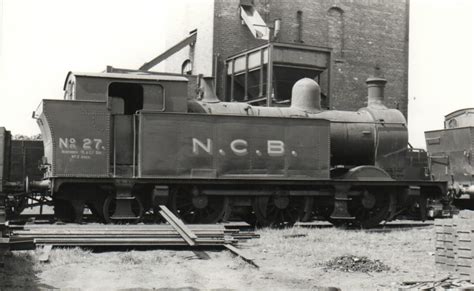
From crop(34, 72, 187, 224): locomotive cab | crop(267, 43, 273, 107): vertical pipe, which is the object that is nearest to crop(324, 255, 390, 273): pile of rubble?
crop(34, 72, 187, 224): locomotive cab

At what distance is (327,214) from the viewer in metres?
12.8

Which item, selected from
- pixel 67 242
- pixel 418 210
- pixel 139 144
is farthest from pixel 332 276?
pixel 418 210

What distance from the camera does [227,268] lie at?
7.43 m

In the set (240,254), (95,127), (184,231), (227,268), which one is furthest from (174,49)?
(227,268)

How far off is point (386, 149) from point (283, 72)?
7434 mm

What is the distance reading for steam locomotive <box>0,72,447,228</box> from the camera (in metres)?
10.7

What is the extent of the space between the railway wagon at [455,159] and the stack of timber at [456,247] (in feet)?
30.1

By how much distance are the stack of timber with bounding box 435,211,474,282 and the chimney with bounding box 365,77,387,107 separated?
648cm

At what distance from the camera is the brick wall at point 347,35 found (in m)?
22.9

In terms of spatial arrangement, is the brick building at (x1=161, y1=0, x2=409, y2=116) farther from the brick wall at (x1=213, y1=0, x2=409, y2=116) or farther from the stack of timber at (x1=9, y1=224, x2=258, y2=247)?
the stack of timber at (x1=9, y1=224, x2=258, y2=247)

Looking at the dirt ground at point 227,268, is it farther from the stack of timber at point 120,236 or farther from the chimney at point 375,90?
the chimney at point 375,90

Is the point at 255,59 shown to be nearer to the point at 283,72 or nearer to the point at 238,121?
the point at 283,72

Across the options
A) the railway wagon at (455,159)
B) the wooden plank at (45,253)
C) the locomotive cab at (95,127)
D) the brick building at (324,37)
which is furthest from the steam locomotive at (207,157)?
the brick building at (324,37)

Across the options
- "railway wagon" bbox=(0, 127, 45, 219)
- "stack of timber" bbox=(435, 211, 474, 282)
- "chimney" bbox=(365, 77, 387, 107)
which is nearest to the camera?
"stack of timber" bbox=(435, 211, 474, 282)
